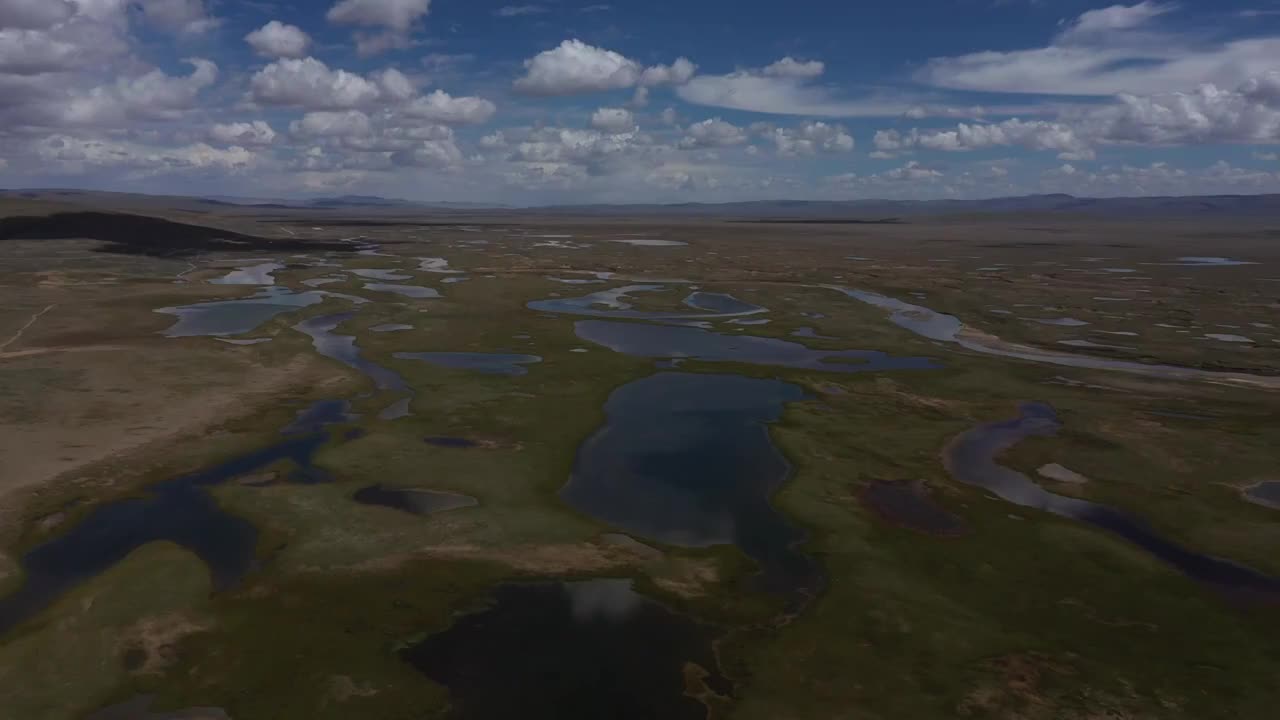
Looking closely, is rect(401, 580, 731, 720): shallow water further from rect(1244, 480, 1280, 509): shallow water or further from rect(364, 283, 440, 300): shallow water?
rect(364, 283, 440, 300): shallow water

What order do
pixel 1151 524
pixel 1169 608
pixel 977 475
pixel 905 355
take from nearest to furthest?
1. pixel 1169 608
2. pixel 1151 524
3. pixel 977 475
4. pixel 905 355

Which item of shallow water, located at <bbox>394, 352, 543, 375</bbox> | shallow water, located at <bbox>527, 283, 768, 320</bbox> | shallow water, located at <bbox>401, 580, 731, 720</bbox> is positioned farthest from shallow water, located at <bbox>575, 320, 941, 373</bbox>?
shallow water, located at <bbox>401, 580, 731, 720</bbox>

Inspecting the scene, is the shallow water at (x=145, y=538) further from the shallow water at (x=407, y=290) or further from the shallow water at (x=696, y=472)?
the shallow water at (x=407, y=290)

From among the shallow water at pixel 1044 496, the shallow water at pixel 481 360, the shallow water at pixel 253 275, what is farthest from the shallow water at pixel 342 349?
the shallow water at pixel 253 275

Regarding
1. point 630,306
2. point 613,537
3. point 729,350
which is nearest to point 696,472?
point 613,537

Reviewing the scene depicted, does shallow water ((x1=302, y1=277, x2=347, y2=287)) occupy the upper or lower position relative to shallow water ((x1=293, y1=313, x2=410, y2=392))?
upper

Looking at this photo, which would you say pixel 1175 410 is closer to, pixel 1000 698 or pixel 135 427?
pixel 1000 698

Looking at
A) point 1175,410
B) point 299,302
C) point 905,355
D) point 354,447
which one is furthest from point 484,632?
point 299,302
